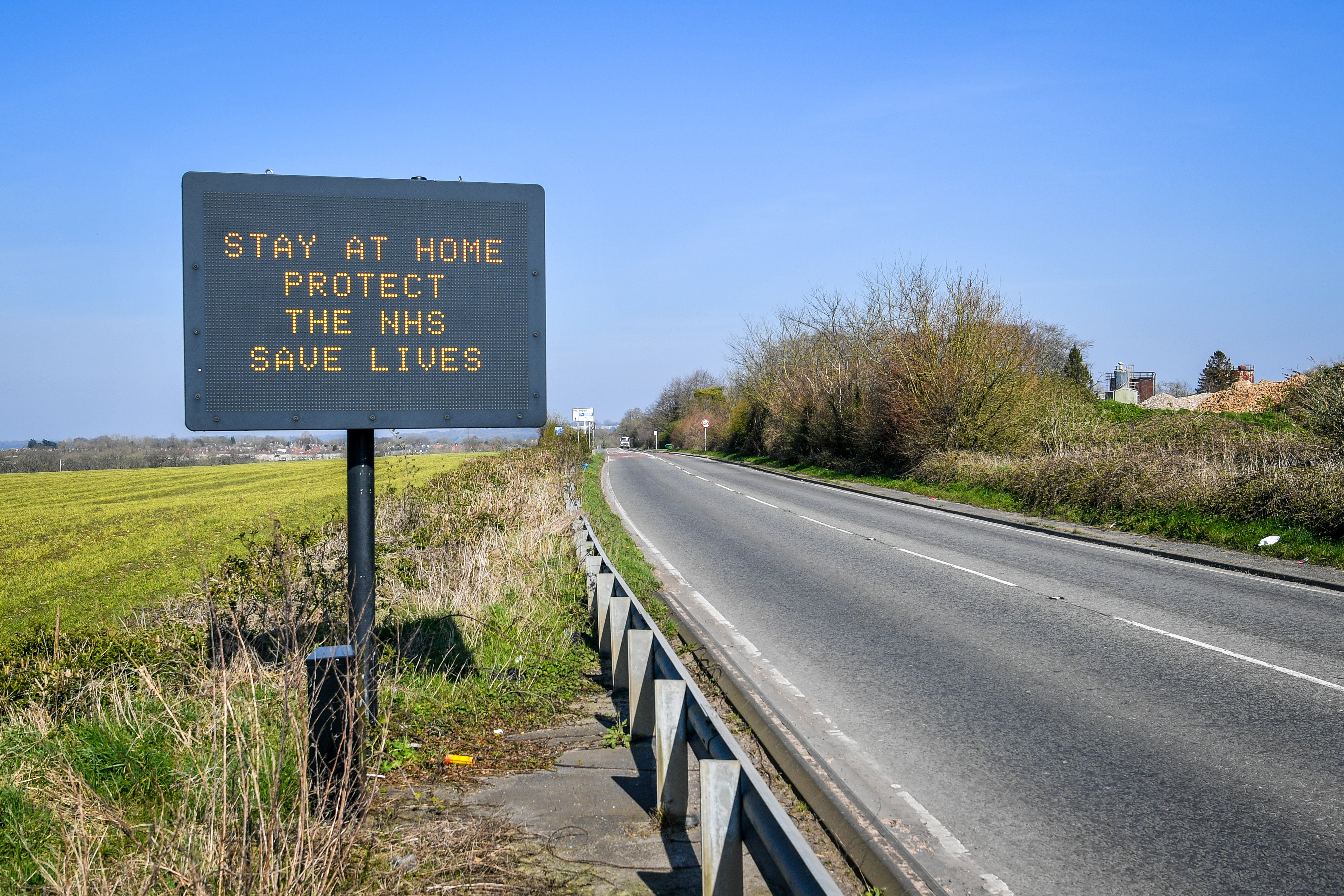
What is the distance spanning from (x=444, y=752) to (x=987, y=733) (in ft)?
11.0

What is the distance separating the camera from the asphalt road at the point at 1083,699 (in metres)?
4.02

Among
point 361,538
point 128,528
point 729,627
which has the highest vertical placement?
point 361,538

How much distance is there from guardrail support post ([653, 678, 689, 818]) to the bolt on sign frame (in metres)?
1.58

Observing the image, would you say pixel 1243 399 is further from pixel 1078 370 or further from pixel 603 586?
pixel 603 586

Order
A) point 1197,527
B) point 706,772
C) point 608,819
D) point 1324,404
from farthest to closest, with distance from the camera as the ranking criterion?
point 1324,404 < point 1197,527 < point 608,819 < point 706,772

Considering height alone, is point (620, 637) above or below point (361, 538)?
below

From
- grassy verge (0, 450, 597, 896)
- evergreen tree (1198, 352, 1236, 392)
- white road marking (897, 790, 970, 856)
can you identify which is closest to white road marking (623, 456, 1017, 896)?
white road marking (897, 790, 970, 856)

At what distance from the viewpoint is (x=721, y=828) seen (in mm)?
3053

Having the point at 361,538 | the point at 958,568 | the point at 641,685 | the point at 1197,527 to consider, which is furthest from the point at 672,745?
the point at 1197,527

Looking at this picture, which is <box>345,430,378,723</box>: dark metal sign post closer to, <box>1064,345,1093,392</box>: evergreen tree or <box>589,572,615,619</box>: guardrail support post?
<box>589,572,615,619</box>: guardrail support post

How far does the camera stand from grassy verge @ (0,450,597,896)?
118 inches

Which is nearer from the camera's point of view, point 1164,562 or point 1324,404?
point 1164,562

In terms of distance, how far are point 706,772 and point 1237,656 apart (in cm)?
631

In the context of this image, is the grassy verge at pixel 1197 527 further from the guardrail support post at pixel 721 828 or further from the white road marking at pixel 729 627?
the guardrail support post at pixel 721 828
